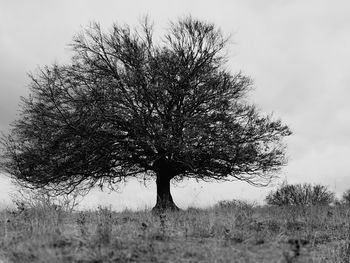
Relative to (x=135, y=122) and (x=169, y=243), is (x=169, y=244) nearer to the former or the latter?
(x=169, y=243)

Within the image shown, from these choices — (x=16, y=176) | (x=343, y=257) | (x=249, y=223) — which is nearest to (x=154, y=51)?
(x=16, y=176)

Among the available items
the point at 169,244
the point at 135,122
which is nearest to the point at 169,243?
the point at 169,244

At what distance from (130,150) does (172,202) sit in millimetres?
3102

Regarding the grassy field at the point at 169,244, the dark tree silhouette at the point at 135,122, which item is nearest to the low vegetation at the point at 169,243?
the grassy field at the point at 169,244

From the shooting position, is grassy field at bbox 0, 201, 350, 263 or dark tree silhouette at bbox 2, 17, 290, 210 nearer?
grassy field at bbox 0, 201, 350, 263

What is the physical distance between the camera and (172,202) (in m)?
17.7

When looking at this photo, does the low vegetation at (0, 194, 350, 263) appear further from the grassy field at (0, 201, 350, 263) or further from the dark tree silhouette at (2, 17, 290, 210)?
the dark tree silhouette at (2, 17, 290, 210)

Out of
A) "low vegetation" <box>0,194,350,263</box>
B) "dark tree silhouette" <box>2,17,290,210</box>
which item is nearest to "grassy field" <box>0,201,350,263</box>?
"low vegetation" <box>0,194,350,263</box>

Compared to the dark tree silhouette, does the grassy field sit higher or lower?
lower

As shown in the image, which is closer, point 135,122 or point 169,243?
point 169,243

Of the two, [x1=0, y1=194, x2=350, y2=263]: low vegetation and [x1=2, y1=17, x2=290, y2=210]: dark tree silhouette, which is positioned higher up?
[x1=2, y1=17, x2=290, y2=210]: dark tree silhouette

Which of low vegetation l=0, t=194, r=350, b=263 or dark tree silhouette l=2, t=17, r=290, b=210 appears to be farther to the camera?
dark tree silhouette l=2, t=17, r=290, b=210

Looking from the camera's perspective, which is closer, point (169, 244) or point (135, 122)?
point (169, 244)

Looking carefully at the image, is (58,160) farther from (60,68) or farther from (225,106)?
(225,106)
